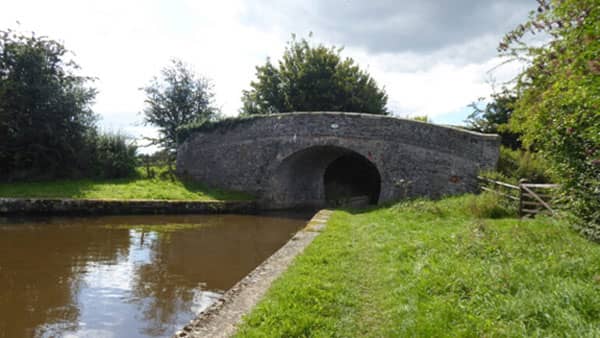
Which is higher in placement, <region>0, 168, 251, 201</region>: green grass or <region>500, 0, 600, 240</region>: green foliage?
<region>500, 0, 600, 240</region>: green foliage

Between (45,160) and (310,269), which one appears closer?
(310,269)

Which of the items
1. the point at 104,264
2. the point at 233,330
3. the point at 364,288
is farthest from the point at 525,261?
the point at 104,264

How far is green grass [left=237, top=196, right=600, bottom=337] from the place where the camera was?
245 centimetres

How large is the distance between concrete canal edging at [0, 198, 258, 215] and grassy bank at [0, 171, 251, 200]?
0.67 metres

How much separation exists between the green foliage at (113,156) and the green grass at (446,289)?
1296 centimetres

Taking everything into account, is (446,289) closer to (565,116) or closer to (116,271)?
(565,116)

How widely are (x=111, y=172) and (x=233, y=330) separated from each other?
47.9 ft

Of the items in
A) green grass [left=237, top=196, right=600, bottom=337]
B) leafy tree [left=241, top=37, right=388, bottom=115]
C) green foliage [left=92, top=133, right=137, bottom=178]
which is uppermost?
leafy tree [left=241, top=37, right=388, bottom=115]

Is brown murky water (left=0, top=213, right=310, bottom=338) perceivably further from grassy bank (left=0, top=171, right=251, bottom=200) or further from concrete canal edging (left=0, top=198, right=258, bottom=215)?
grassy bank (left=0, top=171, right=251, bottom=200)

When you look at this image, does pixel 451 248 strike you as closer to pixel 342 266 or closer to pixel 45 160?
pixel 342 266

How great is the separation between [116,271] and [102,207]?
650 centimetres

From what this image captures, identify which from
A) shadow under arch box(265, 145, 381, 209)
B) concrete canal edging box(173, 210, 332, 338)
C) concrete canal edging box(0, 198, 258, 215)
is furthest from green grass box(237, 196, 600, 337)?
shadow under arch box(265, 145, 381, 209)

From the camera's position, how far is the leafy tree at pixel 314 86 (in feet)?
64.3

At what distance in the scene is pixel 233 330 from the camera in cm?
273
